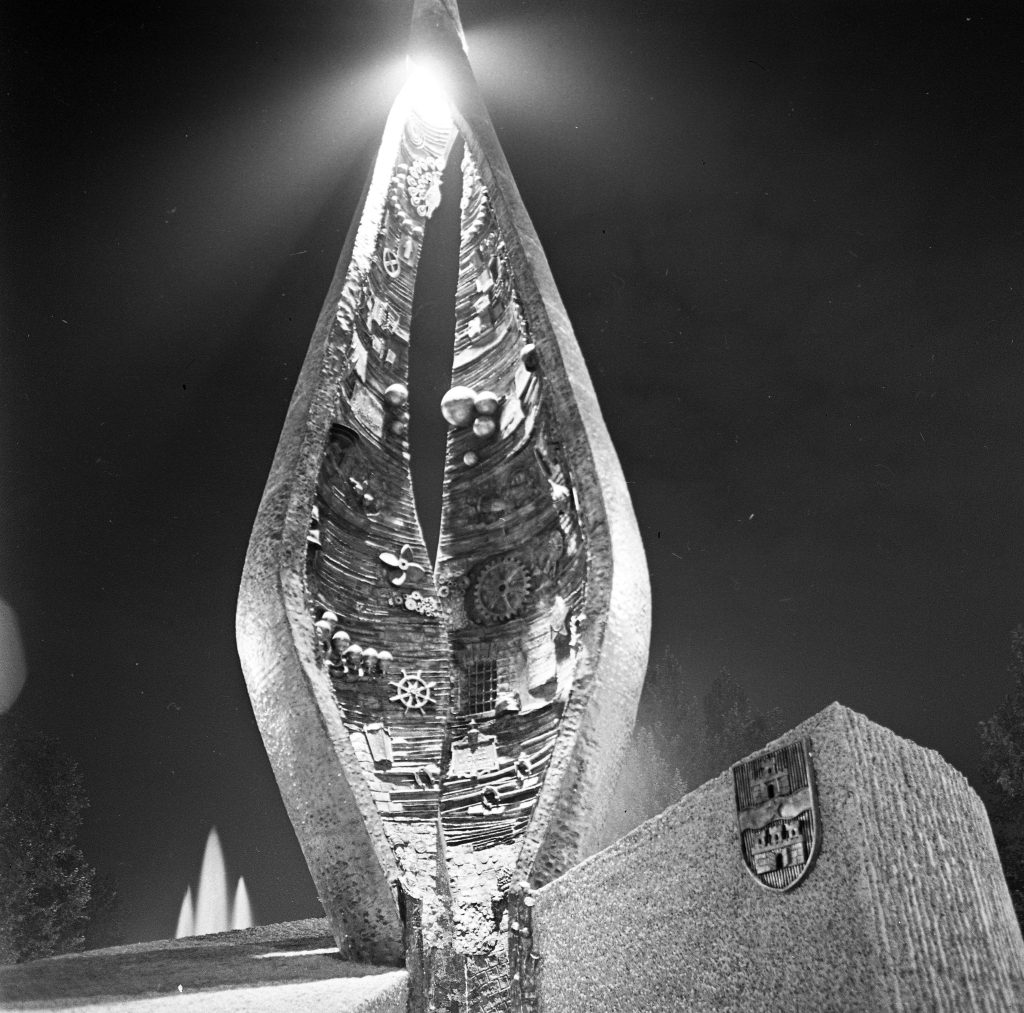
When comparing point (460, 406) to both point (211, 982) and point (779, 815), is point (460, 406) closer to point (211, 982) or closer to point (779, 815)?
point (211, 982)

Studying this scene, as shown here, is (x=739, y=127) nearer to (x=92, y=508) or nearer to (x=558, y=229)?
(x=558, y=229)

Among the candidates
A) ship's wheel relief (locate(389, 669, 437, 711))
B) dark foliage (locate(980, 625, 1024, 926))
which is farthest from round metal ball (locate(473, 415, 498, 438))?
dark foliage (locate(980, 625, 1024, 926))

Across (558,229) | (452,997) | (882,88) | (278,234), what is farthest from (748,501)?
(452,997)

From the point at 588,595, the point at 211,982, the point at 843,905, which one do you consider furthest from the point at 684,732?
the point at 843,905

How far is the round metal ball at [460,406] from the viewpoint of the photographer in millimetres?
4906

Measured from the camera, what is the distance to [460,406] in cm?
492

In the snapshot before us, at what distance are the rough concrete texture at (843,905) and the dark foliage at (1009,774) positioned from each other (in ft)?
14.4

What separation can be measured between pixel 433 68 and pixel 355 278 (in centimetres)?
180

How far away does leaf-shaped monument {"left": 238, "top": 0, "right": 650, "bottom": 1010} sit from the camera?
11.3ft

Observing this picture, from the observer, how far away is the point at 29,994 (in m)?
2.46

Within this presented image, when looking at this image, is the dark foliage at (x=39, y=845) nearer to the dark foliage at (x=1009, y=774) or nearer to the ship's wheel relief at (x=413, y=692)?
the ship's wheel relief at (x=413, y=692)

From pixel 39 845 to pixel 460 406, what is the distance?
5395 mm

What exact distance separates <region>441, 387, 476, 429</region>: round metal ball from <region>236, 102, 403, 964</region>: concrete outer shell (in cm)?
77

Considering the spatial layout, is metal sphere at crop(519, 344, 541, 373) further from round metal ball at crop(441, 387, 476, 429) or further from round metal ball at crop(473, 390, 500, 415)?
round metal ball at crop(441, 387, 476, 429)
